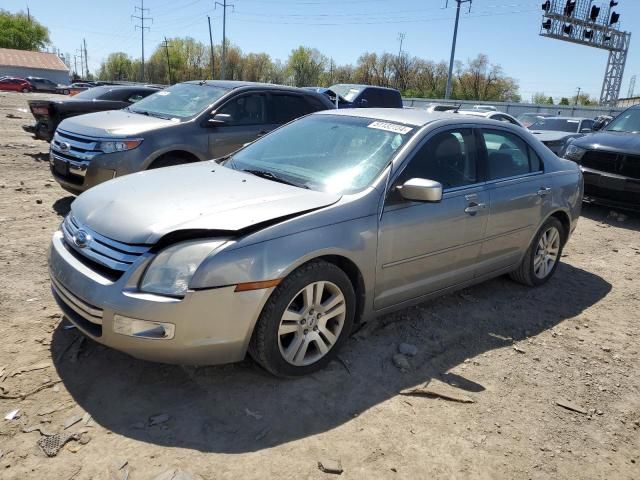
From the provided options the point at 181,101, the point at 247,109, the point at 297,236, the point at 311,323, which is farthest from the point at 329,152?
the point at 181,101

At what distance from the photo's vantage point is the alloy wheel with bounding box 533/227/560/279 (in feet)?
16.3

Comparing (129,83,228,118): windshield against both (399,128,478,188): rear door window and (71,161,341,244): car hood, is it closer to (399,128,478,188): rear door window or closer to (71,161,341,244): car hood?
(71,161,341,244): car hood

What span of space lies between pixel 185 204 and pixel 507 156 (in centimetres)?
288

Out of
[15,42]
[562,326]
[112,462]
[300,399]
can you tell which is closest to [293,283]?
[300,399]

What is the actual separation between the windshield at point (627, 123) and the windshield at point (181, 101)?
22.5 ft

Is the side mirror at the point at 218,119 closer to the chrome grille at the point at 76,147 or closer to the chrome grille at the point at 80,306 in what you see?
the chrome grille at the point at 76,147

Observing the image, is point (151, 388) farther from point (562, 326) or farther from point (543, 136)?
point (543, 136)

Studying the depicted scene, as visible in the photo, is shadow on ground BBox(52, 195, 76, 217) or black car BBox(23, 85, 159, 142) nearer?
shadow on ground BBox(52, 195, 76, 217)

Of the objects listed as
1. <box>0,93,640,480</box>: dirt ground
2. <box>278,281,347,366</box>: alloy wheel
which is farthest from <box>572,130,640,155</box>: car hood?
<box>278,281,347,366</box>: alloy wheel

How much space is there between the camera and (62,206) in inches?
260

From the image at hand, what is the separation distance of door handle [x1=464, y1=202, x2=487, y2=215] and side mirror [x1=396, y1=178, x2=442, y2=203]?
0.69 metres

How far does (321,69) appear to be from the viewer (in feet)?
318

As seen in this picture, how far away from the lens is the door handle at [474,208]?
3.95 metres

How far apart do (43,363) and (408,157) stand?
2.67m
